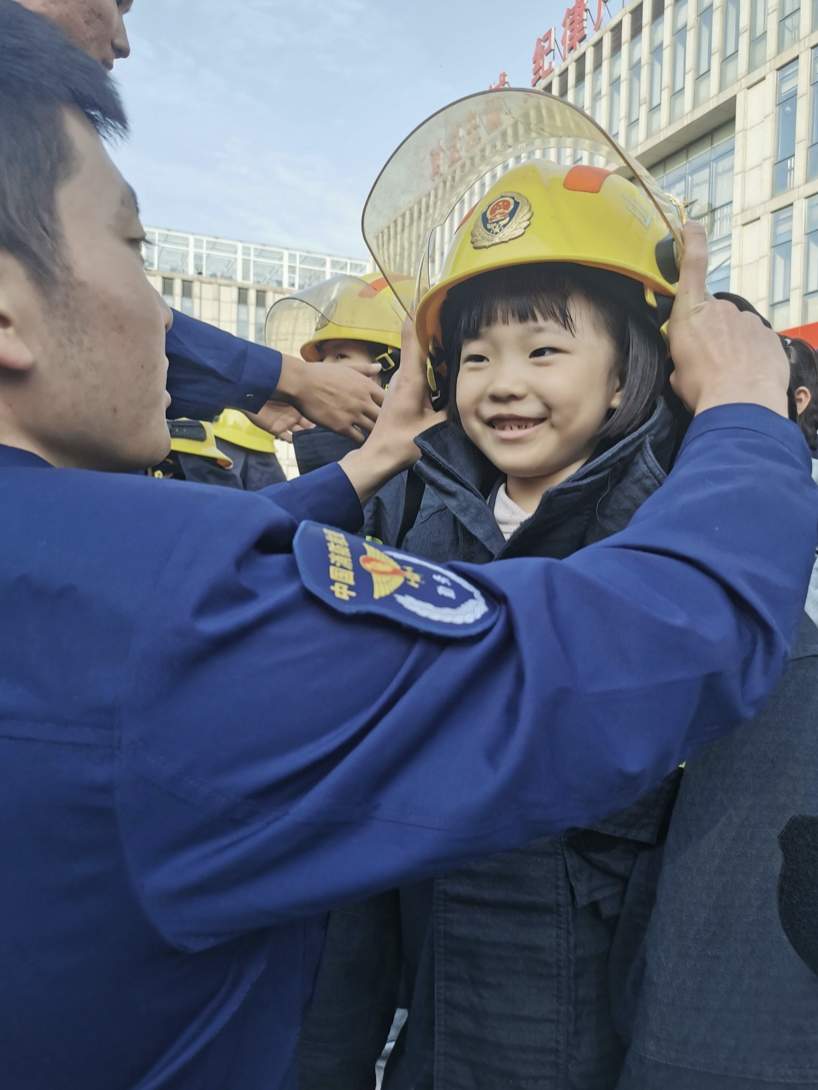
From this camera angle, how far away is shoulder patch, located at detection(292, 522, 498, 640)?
0.82 metres

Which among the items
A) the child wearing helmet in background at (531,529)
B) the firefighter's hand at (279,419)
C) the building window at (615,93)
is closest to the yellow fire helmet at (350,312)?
the firefighter's hand at (279,419)

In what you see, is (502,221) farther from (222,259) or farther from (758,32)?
(222,259)

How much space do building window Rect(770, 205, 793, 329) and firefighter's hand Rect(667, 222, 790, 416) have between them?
2192 cm

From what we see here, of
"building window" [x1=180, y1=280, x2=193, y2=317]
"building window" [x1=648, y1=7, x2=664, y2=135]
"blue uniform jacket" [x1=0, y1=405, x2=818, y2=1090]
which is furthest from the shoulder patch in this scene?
"building window" [x1=180, y1=280, x2=193, y2=317]

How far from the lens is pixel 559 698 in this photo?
0.80m

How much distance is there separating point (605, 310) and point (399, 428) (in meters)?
0.45

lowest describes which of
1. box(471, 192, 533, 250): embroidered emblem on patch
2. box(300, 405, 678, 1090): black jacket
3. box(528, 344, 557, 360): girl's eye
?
box(300, 405, 678, 1090): black jacket

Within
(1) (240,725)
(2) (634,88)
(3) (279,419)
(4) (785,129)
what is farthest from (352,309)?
(2) (634,88)

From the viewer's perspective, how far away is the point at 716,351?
49.4 inches

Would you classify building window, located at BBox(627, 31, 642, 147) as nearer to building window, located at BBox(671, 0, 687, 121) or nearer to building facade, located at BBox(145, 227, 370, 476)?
building window, located at BBox(671, 0, 687, 121)

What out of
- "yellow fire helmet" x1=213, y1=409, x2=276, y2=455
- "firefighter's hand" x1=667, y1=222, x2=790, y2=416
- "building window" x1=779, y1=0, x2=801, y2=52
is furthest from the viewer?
"building window" x1=779, y1=0, x2=801, y2=52

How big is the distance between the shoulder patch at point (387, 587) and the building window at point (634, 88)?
30.2 meters

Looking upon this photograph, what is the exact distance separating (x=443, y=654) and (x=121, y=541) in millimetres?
296

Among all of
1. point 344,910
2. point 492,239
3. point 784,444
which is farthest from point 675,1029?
point 492,239
